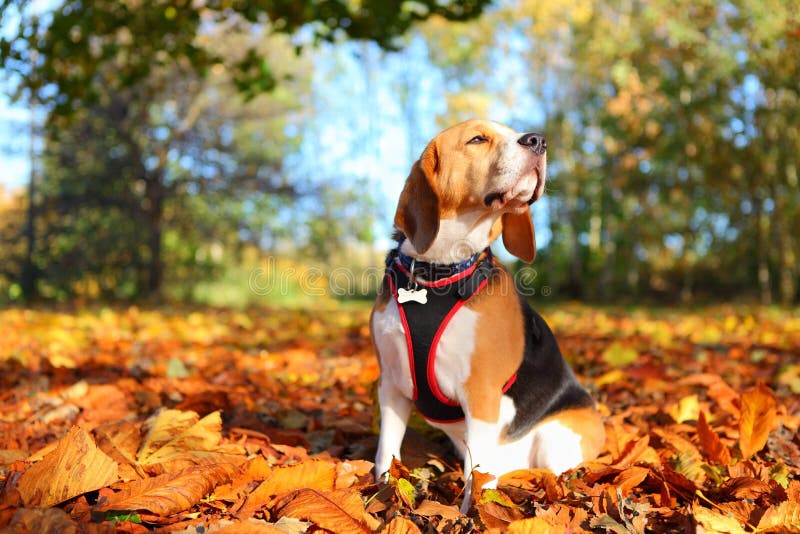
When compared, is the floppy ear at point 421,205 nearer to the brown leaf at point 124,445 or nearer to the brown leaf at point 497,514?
the brown leaf at point 497,514

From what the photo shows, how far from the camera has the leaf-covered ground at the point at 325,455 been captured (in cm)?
202

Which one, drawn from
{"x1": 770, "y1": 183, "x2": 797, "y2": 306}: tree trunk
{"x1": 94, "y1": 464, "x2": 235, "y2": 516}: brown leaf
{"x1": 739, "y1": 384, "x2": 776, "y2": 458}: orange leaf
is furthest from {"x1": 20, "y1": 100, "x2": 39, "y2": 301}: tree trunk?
{"x1": 770, "y1": 183, "x2": 797, "y2": 306}: tree trunk

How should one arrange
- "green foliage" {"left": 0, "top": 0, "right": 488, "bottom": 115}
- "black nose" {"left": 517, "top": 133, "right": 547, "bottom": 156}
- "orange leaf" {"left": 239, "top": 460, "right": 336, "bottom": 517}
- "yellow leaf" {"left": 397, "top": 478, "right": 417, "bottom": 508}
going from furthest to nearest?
"green foliage" {"left": 0, "top": 0, "right": 488, "bottom": 115}, "black nose" {"left": 517, "top": 133, "right": 547, "bottom": 156}, "yellow leaf" {"left": 397, "top": 478, "right": 417, "bottom": 508}, "orange leaf" {"left": 239, "top": 460, "right": 336, "bottom": 517}

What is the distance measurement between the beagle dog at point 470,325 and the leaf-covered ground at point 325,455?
0.19 metres

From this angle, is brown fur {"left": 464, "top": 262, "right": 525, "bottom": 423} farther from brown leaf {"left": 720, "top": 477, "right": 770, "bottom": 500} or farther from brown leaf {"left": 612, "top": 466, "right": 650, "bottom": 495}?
brown leaf {"left": 720, "top": 477, "right": 770, "bottom": 500}

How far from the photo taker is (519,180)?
2.57m

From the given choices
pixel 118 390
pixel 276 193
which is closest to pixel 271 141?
pixel 276 193

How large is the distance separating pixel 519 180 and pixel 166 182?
15.5 metres

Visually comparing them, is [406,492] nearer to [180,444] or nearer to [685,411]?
[180,444]

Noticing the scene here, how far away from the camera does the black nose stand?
2582mm

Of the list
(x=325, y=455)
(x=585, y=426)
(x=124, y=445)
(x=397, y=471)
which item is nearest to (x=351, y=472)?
(x=397, y=471)

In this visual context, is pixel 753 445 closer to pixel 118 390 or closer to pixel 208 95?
pixel 118 390

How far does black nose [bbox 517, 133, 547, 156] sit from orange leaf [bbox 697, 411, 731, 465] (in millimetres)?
1476

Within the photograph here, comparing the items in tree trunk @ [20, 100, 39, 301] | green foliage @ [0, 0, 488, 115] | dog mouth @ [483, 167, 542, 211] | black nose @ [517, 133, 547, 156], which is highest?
green foliage @ [0, 0, 488, 115]
